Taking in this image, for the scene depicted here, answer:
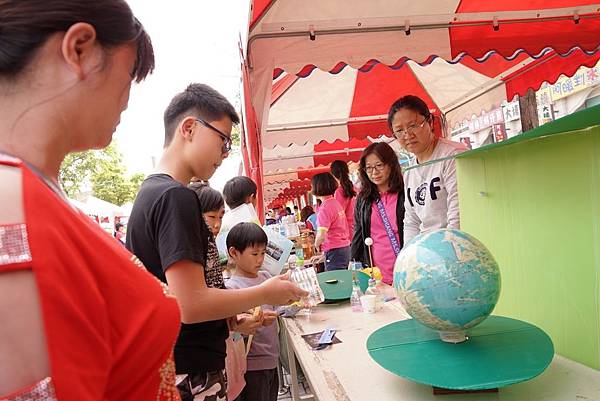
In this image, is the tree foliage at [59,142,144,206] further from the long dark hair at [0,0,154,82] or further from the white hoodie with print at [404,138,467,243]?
the long dark hair at [0,0,154,82]

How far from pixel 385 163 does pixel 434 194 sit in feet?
2.39

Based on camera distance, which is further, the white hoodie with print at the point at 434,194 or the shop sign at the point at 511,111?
the shop sign at the point at 511,111

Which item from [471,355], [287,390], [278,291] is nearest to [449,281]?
[471,355]

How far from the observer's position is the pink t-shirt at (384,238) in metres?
2.94

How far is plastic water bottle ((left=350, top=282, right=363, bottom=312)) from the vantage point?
76.7 inches

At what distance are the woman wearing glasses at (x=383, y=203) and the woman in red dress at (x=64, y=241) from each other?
242 centimetres

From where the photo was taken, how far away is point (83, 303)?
501 millimetres

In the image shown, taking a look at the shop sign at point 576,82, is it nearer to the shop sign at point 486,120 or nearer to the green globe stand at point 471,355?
the shop sign at point 486,120

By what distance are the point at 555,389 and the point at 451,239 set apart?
0.44 meters

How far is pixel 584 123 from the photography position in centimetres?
97

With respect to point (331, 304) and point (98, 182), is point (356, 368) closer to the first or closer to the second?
point (331, 304)

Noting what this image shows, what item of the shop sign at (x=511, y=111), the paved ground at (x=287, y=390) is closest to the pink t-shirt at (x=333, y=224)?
the paved ground at (x=287, y=390)

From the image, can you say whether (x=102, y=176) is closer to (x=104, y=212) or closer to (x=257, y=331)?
(x=104, y=212)

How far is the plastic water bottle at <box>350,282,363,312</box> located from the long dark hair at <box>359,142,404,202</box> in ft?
3.73
